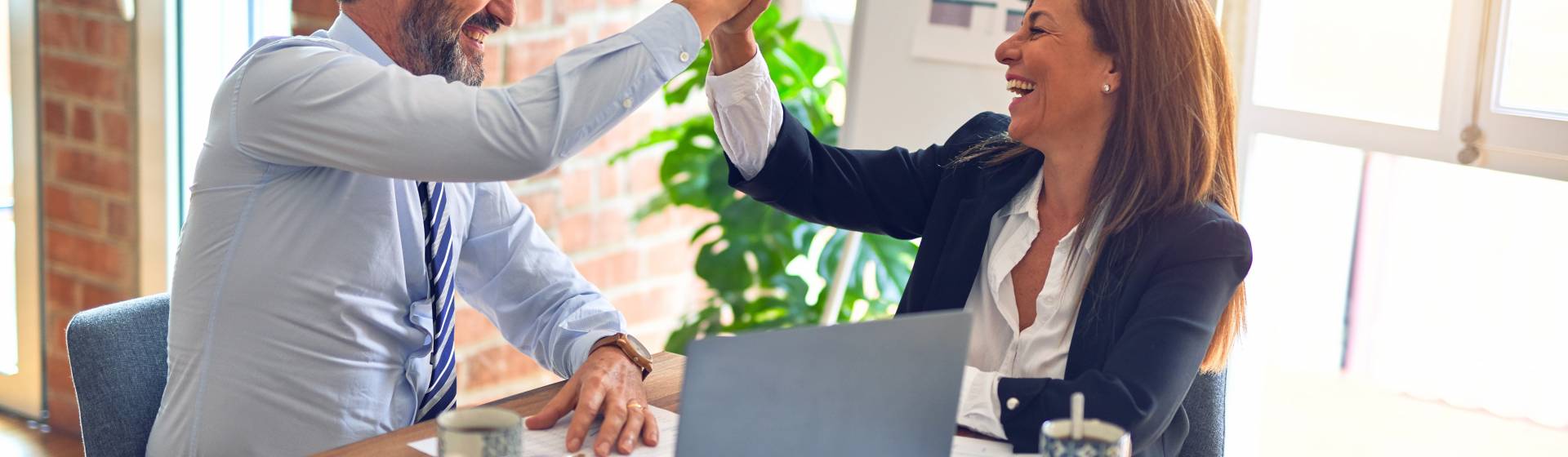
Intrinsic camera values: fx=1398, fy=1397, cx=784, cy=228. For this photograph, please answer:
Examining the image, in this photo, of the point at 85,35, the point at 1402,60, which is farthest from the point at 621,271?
the point at 1402,60

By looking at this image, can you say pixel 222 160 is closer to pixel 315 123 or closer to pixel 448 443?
pixel 315 123

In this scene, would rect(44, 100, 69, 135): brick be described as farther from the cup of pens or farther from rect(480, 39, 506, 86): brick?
the cup of pens

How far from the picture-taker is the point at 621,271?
354 centimetres

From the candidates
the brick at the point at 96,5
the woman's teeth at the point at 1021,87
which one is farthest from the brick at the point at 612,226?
the woman's teeth at the point at 1021,87

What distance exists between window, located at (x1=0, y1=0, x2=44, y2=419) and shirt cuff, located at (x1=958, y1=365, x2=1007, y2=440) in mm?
2628

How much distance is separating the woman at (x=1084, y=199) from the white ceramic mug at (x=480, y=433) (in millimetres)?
531

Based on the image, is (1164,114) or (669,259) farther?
(669,259)

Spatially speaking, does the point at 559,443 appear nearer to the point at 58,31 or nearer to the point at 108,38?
the point at 108,38

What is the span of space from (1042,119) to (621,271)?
76.1 inches

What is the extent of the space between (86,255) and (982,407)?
8.38 ft

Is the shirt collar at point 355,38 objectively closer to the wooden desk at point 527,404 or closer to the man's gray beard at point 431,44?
the man's gray beard at point 431,44

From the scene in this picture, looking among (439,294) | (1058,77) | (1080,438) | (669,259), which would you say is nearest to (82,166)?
(669,259)

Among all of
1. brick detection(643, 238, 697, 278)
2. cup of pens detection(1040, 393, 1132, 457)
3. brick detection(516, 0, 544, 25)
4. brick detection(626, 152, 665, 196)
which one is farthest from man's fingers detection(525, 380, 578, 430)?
brick detection(643, 238, 697, 278)

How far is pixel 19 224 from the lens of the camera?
335 centimetres
